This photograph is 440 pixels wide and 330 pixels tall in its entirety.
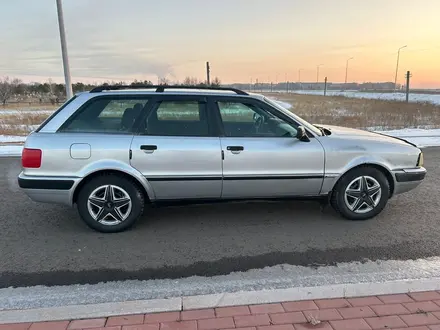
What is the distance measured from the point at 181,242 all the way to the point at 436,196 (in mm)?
3983

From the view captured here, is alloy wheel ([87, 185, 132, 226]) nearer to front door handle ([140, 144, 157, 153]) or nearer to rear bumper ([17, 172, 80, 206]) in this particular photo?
rear bumper ([17, 172, 80, 206])

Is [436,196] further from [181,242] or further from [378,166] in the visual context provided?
[181,242]

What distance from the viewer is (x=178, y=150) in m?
4.00

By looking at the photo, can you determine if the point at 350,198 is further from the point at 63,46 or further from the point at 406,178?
the point at 63,46

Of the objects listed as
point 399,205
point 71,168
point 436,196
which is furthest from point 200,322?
point 436,196

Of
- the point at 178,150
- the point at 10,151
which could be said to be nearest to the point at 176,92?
the point at 178,150

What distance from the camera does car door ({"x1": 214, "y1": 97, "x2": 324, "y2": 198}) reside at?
409 centimetres

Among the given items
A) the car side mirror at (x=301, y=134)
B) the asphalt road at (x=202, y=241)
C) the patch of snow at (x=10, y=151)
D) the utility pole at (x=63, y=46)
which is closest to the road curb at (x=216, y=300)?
the asphalt road at (x=202, y=241)

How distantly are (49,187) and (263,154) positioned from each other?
243 cm

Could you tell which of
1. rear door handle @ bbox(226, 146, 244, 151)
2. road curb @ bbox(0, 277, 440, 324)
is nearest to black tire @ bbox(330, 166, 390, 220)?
rear door handle @ bbox(226, 146, 244, 151)

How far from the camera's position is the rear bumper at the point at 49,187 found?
12.9ft

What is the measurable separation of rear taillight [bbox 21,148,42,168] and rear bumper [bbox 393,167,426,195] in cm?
417

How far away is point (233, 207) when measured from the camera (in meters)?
4.92

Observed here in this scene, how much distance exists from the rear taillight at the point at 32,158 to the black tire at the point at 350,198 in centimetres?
344
